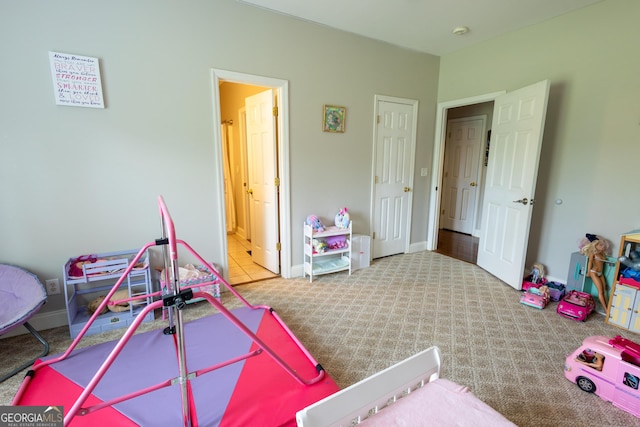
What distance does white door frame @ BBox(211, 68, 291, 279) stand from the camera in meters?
2.83

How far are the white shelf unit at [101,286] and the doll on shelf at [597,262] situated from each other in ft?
12.8

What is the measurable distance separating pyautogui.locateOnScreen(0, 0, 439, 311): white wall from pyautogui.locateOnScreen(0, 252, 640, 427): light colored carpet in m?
0.82

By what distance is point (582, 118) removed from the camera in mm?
2945

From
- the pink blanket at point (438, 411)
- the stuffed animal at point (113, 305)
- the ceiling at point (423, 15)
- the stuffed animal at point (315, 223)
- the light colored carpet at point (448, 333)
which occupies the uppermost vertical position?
the ceiling at point (423, 15)

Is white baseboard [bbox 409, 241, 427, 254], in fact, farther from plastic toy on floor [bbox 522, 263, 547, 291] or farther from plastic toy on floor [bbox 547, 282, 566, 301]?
plastic toy on floor [bbox 547, 282, 566, 301]

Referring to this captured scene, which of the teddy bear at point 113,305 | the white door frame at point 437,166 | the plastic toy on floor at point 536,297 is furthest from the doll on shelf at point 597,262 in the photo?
the teddy bear at point 113,305

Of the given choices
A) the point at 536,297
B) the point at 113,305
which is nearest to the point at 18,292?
the point at 113,305

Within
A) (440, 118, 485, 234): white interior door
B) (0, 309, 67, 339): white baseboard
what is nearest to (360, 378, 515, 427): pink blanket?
(0, 309, 67, 339): white baseboard

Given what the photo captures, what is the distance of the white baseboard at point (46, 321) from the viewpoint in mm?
2361

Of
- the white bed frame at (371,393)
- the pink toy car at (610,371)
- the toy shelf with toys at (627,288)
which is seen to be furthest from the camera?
the toy shelf with toys at (627,288)

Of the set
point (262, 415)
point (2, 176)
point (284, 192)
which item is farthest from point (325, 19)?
point (262, 415)

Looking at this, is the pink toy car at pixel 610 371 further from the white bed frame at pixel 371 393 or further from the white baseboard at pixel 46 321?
the white baseboard at pixel 46 321

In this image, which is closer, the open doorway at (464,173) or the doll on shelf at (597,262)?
the doll on shelf at (597,262)

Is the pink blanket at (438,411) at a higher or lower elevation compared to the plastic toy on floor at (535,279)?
higher
